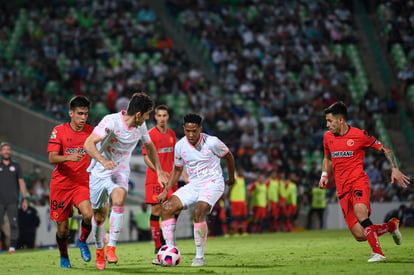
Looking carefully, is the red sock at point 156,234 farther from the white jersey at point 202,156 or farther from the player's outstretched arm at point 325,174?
the player's outstretched arm at point 325,174

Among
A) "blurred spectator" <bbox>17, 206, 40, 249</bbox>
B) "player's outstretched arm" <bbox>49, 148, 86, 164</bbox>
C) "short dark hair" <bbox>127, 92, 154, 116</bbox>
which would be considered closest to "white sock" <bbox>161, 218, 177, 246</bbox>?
"player's outstretched arm" <bbox>49, 148, 86, 164</bbox>

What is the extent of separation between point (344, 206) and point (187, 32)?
24995mm

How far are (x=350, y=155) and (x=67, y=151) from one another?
4392 mm

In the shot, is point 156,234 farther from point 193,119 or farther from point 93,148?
point 93,148

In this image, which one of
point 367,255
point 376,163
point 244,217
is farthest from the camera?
point 376,163

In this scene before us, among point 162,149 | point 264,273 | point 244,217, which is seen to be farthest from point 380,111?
point 264,273

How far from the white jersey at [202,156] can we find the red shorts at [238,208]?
14.0 m

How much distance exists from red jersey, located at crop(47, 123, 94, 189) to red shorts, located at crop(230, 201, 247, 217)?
14.3 meters

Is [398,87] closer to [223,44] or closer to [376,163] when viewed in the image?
[376,163]

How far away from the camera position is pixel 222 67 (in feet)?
112

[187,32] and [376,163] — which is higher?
[187,32]

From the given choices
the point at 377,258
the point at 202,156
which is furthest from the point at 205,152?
the point at 377,258

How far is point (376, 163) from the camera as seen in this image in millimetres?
28469

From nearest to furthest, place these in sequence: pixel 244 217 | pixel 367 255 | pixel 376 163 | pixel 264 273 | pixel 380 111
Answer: pixel 264 273, pixel 367 255, pixel 244 217, pixel 376 163, pixel 380 111
